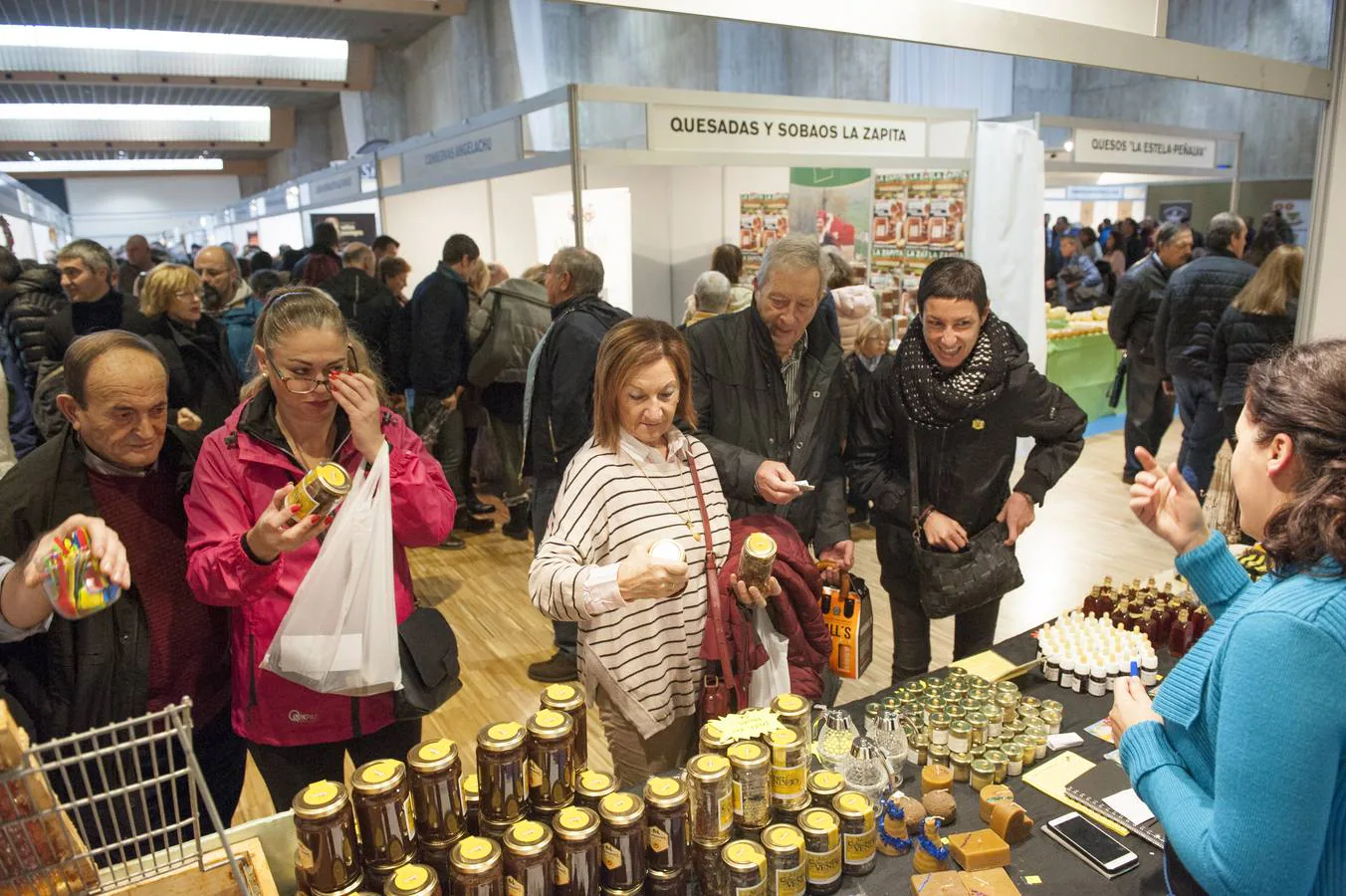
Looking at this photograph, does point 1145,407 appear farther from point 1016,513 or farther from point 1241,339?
point 1016,513

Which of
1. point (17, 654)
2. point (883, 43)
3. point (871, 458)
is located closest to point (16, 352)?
point (17, 654)

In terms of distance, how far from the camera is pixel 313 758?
1.84m

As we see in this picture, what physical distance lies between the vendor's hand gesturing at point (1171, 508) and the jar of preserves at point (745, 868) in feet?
2.61

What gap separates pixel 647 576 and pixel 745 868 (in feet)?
1.66

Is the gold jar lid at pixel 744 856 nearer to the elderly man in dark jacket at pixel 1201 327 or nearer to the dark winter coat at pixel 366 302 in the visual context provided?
the dark winter coat at pixel 366 302

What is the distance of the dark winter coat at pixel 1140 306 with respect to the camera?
5.86 m

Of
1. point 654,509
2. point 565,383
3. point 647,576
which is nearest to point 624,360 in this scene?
point 654,509

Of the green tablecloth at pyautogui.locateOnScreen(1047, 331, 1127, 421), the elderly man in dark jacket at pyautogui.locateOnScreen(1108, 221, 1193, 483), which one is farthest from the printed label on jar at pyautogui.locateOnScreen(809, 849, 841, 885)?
the green tablecloth at pyautogui.locateOnScreen(1047, 331, 1127, 421)

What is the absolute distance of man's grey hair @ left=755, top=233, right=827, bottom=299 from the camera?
2.30m

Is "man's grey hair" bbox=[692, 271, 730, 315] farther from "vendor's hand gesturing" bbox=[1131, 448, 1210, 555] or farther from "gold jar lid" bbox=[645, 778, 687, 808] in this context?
"gold jar lid" bbox=[645, 778, 687, 808]

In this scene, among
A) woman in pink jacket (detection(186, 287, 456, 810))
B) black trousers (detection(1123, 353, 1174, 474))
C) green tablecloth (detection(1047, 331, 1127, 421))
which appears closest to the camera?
woman in pink jacket (detection(186, 287, 456, 810))

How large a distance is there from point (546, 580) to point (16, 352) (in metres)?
3.66

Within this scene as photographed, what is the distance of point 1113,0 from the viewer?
123 inches

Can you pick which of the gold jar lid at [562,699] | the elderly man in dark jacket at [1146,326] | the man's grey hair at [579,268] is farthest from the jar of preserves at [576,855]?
the elderly man in dark jacket at [1146,326]
